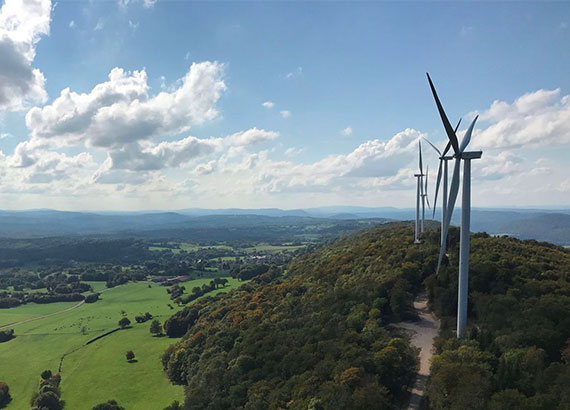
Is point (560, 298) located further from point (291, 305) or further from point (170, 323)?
point (170, 323)

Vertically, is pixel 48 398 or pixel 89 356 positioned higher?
pixel 48 398

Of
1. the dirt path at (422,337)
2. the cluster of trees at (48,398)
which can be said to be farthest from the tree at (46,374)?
the dirt path at (422,337)

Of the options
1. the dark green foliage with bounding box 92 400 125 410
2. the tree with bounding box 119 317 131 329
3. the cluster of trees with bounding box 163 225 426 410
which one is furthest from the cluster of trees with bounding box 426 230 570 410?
the tree with bounding box 119 317 131 329

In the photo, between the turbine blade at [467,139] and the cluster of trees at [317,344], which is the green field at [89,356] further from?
the turbine blade at [467,139]

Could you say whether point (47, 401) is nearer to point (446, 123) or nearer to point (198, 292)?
point (446, 123)

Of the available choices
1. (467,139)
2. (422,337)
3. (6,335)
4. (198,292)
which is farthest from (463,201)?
(198,292)

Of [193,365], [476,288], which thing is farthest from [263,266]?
[476,288]

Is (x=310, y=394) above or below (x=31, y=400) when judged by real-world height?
above
